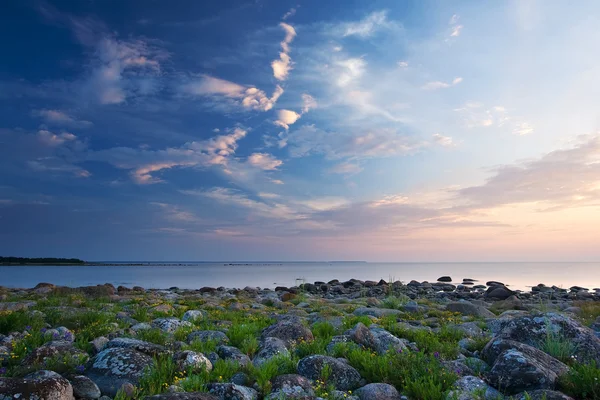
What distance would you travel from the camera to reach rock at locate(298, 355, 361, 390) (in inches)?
266

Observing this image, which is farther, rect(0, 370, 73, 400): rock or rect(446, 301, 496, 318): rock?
rect(446, 301, 496, 318): rock

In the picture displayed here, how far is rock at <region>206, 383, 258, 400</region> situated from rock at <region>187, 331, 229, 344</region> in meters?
2.83

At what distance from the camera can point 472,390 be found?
6.11 metres

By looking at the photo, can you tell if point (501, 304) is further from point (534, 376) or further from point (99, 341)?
point (99, 341)

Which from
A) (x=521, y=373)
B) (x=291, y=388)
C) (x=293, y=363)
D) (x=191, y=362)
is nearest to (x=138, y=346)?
(x=191, y=362)

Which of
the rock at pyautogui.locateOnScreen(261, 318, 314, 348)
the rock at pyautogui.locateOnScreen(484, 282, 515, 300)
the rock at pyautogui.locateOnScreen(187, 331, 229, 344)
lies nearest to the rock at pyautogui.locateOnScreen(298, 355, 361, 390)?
the rock at pyautogui.locateOnScreen(261, 318, 314, 348)

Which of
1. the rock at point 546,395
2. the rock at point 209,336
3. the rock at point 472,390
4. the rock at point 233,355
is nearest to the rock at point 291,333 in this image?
the rock at point 209,336

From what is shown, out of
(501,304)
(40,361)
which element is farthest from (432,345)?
(501,304)

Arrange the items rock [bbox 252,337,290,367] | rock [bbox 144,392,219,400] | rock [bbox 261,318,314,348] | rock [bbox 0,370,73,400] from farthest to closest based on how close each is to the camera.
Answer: rock [bbox 261,318,314,348] < rock [bbox 252,337,290,367] < rock [bbox 144,392,219,400] < rock [bbox 0,370,73,400]

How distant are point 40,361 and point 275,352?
13.1 ft

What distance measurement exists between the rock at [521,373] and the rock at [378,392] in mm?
1615

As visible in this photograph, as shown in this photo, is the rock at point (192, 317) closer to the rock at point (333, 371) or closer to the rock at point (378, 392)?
the rock at point (333, 371)

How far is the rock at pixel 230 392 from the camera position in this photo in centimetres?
571

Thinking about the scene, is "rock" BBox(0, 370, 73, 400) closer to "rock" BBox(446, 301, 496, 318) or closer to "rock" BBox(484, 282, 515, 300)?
"rock" BBox(446, 301, 496, 318)
